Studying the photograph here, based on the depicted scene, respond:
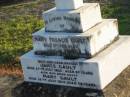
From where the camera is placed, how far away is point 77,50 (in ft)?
27.2

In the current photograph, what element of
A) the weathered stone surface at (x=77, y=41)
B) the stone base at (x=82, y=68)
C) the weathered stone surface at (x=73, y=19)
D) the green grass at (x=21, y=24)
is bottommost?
the green grass at (x=21, y=24)

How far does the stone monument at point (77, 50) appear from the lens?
26.7 feet

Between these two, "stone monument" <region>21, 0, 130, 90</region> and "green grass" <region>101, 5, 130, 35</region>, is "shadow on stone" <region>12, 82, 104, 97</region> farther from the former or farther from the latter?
"green grass" <region>101, 5, 130, 35</region>

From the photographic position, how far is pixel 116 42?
8.91m

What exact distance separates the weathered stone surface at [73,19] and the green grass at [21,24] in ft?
15.0

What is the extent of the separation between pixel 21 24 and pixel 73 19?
361 inches

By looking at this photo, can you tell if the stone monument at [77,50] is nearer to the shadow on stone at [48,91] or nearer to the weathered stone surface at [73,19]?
the weathered stone surface at [73,19]

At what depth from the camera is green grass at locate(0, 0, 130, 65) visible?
1408cm

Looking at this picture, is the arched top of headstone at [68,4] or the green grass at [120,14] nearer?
the arched top of headstone at [68,4]

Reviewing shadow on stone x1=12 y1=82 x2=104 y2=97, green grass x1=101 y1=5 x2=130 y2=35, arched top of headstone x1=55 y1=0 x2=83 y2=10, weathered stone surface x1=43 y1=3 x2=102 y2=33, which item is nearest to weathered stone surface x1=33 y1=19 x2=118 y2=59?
weathered stone surface x1=43 y1=3 x2=102 y2=33

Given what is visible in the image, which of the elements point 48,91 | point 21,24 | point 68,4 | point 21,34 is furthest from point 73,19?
point 21,24

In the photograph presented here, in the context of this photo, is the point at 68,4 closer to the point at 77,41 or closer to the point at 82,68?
the point at 77,41

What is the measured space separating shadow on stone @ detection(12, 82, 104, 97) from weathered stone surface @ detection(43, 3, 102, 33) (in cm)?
123

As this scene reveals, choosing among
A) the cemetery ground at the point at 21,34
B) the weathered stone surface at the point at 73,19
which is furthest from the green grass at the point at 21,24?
the weathered stone surface at the point at 73,19
